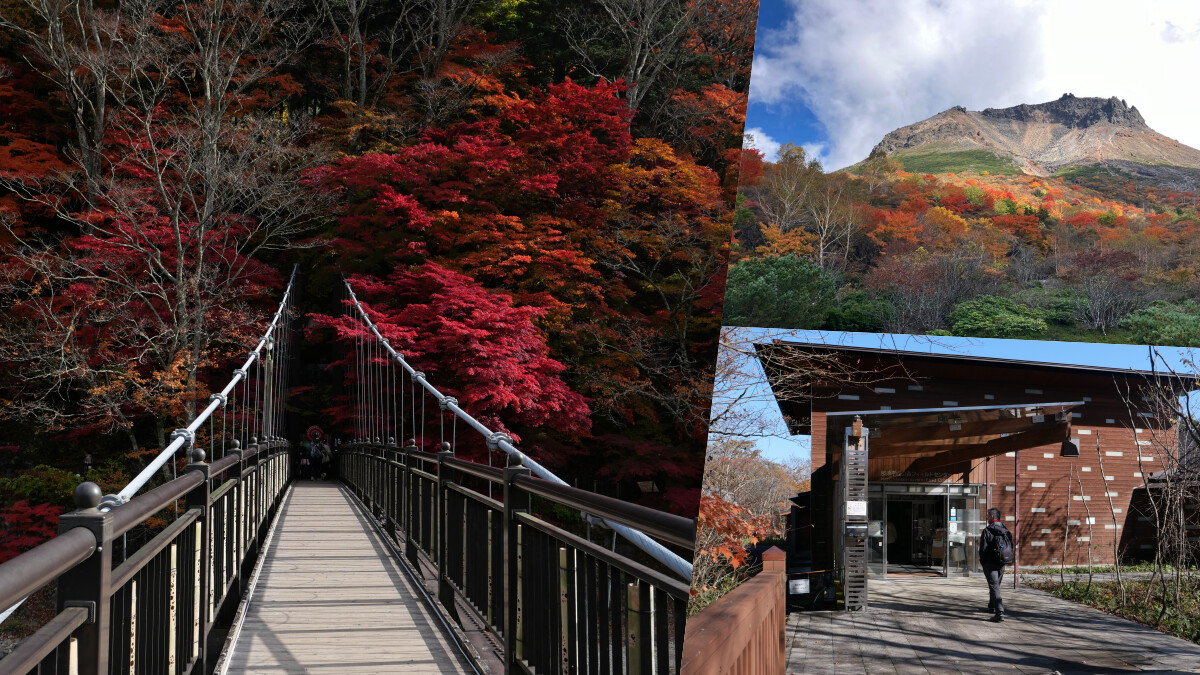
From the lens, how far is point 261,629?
394 centimetres

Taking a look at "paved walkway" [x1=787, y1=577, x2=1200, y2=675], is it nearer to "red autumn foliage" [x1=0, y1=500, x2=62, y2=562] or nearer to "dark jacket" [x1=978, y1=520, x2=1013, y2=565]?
"dark jacket" [x1=978, y1=520, x2=1013, y2=565]

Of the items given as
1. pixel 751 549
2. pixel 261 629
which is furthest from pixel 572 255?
pixel 751 549

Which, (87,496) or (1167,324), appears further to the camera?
(1167,324)

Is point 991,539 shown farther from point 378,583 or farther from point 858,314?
point 378,583

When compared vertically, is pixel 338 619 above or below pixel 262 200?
below

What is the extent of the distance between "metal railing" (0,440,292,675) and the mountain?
2882mm

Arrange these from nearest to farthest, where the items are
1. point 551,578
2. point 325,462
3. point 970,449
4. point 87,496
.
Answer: point 87,496
point 551,578
point 970,449
point 325,462

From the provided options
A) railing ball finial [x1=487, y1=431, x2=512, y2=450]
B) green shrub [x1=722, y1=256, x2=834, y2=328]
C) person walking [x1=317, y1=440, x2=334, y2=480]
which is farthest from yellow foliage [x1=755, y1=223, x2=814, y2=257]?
person walking [x1=317, y1=440, x2=334, y2=480]

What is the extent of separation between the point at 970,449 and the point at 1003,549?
0.44 m

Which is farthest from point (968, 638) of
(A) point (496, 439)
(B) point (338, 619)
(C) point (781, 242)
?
(B) point (338, 619)

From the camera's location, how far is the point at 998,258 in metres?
3.65

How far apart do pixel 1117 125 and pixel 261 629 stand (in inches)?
176

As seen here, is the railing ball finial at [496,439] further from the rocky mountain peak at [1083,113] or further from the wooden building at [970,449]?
the rocky mountain peak at [1083,113]

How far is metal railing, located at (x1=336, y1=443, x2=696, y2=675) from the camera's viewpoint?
1562 millimetres
